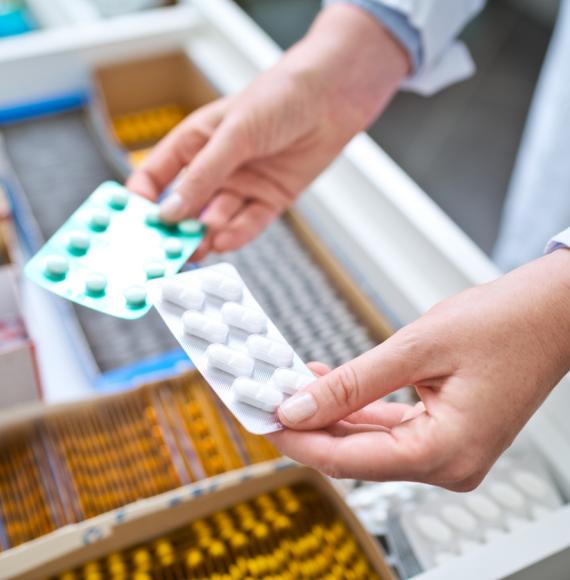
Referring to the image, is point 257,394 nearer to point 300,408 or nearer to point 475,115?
point 300,408

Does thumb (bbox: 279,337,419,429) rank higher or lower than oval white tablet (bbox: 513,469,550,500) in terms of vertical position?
higher

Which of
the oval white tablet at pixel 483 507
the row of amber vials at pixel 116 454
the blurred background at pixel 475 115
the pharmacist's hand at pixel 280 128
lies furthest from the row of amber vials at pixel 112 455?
the blurred background at pixel 475 115

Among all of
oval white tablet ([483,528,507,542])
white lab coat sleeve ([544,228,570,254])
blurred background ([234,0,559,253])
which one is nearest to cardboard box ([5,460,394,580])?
oval white tablet ([483,528,507,542])

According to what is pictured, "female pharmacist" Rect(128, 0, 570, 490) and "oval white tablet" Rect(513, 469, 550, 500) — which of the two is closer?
"female pharmacist" Rect(128, 0, 570, 490)

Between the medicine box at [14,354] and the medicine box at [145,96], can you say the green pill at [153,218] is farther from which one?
the medicine box at [145,96]

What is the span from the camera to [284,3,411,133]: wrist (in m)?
0.93

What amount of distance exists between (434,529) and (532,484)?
0.13m

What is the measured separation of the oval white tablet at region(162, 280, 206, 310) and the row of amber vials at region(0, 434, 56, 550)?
0.32m

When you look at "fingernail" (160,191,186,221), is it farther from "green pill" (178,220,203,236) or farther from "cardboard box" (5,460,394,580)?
"cardboard box" (5,460,394,580)

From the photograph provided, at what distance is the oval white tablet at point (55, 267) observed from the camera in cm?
70

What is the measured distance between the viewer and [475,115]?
103 inches

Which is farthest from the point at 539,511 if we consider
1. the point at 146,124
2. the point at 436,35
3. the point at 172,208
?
the point at 146,124

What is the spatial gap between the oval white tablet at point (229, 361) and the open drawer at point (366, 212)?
0.24 m

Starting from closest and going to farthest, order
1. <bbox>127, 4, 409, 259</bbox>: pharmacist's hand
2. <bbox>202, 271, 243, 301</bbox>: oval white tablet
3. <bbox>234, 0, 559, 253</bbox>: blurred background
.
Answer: <bbox>202, 271, 243, 301</bbox>: oval white tablet
<bbox>127, 4, 409, 259</bbox>: pharmacist's hand
<bbox>234, 0, 559, 253</bbox>: blurred background
